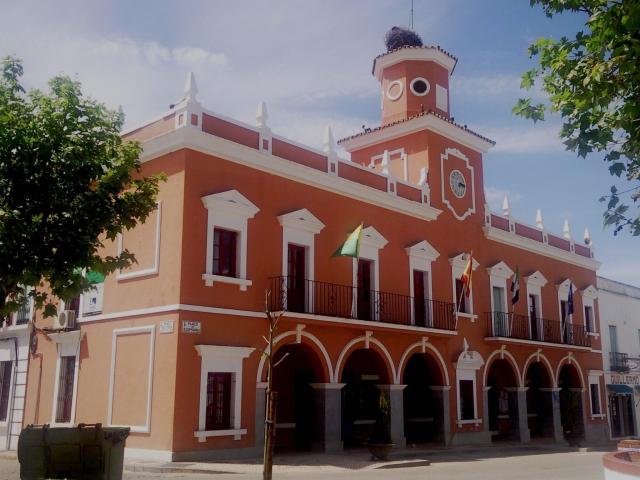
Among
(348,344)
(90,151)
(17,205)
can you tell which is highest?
(90,151)

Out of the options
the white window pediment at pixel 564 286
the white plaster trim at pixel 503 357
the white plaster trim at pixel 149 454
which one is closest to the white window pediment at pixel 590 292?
the white window pediment at pixel 564 286

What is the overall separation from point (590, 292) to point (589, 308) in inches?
28.8

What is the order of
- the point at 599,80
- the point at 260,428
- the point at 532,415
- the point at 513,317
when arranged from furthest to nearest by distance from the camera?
the point at 532,415 < the point at 513,317 < the point at 260,428 < the point at 599,80

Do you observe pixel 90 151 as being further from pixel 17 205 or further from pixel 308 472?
pixel 308 472

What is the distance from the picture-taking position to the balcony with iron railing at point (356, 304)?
698 inches

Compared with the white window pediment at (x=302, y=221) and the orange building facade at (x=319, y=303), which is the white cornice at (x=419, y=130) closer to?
the orange building facade at (x=319, y=303)

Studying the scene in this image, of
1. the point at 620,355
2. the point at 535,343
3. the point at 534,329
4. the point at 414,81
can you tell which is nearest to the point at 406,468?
the point at 535,343

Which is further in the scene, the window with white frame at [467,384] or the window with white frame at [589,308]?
the window with white frame at [589,308]

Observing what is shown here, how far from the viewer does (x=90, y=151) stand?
1108cm

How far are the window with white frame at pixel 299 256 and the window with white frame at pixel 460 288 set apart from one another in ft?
21.9

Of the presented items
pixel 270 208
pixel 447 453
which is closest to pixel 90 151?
pixel 270 208

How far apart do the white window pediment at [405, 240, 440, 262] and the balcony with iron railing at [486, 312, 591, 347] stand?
3.78 meters

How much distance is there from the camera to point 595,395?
30.0 meters

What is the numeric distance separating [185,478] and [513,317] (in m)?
16.3
